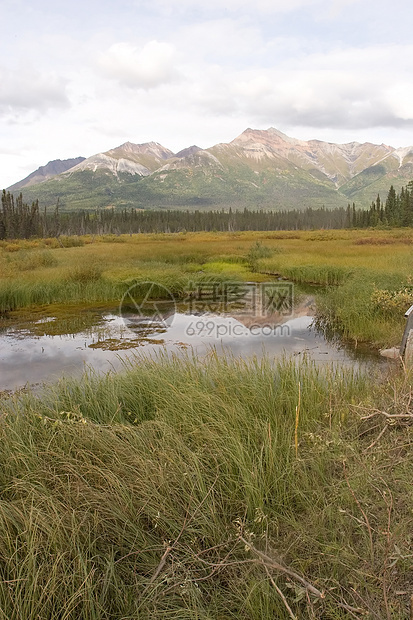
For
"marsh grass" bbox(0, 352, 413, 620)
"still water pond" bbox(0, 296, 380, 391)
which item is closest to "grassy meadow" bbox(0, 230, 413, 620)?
"marsh grass" bbox(0, 352, 413, 620)

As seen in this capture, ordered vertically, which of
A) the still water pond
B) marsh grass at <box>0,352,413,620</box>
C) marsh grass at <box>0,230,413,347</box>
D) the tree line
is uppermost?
the tree line

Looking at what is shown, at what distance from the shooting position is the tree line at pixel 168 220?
59906mm

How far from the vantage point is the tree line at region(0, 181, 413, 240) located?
59.9m

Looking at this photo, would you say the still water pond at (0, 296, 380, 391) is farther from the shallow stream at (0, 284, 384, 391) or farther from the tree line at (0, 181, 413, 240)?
the tree line at (0, 181, 413, 240)

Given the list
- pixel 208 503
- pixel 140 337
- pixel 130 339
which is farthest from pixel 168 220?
pixel 208 503

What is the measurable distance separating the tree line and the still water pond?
156 ft

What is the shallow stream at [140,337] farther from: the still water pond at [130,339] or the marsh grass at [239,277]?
the marsh grass at [239,277]

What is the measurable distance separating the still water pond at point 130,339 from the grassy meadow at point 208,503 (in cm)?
300

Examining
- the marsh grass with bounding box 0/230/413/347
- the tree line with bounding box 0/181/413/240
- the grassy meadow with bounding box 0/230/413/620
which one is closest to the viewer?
the grassy meadow with bounding box 0/230/413/620

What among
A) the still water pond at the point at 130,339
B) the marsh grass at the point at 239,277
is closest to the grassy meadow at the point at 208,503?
the still water pond at the point at 130,339

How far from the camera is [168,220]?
133 m

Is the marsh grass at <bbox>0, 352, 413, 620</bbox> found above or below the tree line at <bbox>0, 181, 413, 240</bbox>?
below

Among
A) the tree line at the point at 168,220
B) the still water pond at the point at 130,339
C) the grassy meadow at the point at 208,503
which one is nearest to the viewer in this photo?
the grassy meadow at the point at 208,503

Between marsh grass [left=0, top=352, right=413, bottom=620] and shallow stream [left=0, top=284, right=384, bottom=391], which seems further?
shallow stream [left=0, top=284, right=384, bottom=391]
